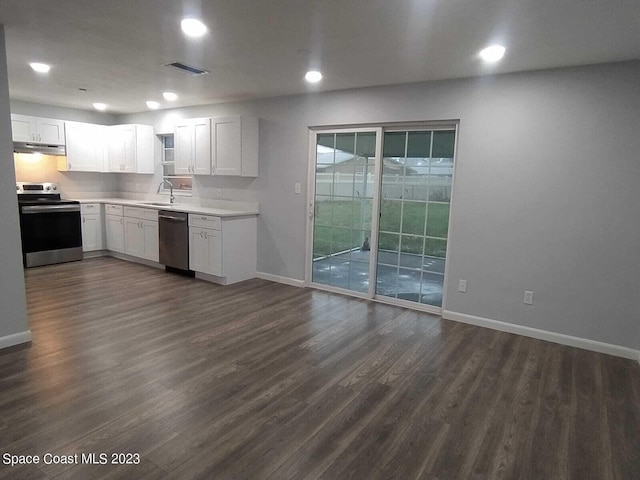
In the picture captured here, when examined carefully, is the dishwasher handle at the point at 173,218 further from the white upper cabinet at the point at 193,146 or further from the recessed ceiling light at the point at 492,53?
the recessed ceiling light at the point at 492,53

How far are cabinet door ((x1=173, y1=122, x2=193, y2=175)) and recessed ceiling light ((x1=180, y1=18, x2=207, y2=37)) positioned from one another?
282cm

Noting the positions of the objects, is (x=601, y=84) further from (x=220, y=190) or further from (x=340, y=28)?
(x=220, y=190)

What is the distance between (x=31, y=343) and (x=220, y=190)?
3.16 meters

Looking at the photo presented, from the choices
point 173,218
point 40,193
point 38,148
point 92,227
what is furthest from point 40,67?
point 92,227

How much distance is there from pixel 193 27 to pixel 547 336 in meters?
3.86

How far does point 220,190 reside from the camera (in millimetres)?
5766

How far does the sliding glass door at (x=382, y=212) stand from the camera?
4.16 metres

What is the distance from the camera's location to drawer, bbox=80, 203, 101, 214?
627 cm

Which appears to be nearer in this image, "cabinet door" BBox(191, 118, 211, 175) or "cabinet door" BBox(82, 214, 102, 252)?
"cabinet door" BBox(191, 118, 211, 175)

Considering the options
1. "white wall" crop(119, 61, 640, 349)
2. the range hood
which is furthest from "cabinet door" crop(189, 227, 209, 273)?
the range hood

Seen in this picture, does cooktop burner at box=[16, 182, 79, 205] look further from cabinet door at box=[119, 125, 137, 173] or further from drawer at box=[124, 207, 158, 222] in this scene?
cabinet door at box=[119, 125, 137, 173]

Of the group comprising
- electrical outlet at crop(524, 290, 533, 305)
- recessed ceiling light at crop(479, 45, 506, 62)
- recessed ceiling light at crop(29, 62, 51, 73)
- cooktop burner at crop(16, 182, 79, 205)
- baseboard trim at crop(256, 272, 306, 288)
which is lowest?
baseboard trim at crop(256, 272, 306, 288)

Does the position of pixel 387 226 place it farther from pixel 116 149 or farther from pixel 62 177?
pixel 62 177

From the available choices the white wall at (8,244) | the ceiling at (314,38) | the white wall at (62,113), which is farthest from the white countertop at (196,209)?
the white wall at (8,244)
